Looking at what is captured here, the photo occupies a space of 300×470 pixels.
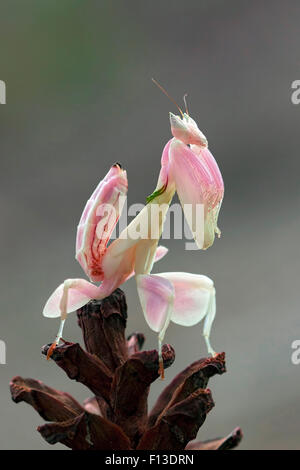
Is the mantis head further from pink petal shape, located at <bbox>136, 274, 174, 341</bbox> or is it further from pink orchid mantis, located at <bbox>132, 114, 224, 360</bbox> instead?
pink petal shape, located at <bbox>136, 274, 174, 341</bbox>

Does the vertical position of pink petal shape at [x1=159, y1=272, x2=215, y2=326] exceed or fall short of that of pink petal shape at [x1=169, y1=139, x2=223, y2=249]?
it falls short

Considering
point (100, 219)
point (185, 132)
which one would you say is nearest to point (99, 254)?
point (100, 219)

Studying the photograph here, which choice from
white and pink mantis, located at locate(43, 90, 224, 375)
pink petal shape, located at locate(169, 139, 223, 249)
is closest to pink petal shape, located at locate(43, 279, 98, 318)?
white and pink mantis, located at locate(43, 90, 224, 375)

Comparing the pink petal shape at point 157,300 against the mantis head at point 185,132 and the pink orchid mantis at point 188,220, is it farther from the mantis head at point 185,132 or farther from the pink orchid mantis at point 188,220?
the mantis head at point 185,132

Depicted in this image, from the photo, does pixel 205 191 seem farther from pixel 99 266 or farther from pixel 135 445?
pixel 135 445

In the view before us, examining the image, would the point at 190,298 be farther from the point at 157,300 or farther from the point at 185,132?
the point at 185,132

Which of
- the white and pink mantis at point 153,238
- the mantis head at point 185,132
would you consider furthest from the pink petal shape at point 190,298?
the mantis head at point 185,132

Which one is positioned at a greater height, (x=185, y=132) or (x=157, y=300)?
(x=185, y=132)

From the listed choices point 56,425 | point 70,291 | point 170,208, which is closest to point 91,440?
point 56,425
